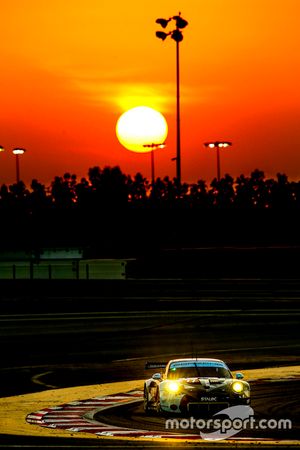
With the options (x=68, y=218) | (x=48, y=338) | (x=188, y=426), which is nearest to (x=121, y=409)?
(x=188, y=426)

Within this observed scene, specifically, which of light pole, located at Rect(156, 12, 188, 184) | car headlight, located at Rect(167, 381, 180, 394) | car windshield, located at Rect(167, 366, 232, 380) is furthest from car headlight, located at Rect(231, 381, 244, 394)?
light pole, located at Rect(156, 12, 188, 184)

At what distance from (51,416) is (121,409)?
1.77m

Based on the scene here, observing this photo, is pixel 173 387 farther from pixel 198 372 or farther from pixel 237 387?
pixel 237 387

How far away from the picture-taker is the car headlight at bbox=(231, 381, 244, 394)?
2353cm

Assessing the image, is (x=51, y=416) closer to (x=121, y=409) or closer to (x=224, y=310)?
(x=121, y=409)

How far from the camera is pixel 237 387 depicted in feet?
77.5

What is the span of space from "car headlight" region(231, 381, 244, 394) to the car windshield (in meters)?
0.57

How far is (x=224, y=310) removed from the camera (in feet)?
204

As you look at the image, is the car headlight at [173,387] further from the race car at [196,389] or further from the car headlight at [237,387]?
the car headlight at [237,387]

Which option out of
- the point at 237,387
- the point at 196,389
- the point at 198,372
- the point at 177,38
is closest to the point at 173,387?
the point at 196,389

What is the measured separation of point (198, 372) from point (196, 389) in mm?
941

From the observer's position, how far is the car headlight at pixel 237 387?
2353cm

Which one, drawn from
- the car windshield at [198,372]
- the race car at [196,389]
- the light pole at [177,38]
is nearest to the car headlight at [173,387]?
the race car at [196,389]

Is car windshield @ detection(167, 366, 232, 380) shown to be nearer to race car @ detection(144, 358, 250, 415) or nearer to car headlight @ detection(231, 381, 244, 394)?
race car @ detection(144, 358, 250, 415)
